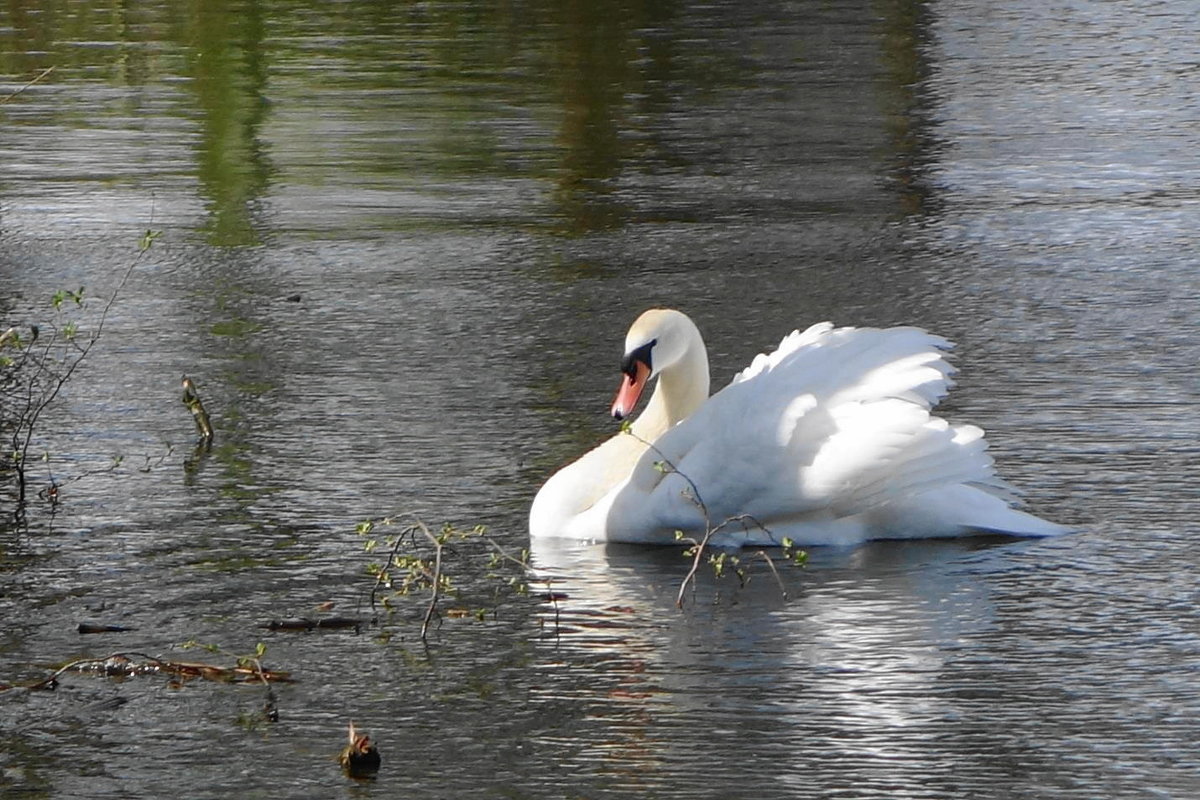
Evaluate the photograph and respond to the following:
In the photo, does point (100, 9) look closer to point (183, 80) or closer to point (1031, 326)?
point (183, 80)

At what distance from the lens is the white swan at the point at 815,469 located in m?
7.16

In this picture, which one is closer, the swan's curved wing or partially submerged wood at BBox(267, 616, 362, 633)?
partially submerged wood at BBox(267, 616, 362, 633)

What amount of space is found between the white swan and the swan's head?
0.29 meters

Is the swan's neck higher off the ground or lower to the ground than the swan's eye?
lower

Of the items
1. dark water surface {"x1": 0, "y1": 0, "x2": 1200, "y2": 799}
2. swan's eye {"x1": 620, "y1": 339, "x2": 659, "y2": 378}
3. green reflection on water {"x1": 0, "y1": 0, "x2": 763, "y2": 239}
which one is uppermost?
swan's eye {"x1": 620, "y1": 339, "x2": 659, "y2": 378}

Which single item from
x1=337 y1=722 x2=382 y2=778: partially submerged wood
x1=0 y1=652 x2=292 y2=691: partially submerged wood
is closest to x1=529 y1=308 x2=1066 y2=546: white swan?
x1=0 y1=652 x2=292 y2=691: partially submerged wood

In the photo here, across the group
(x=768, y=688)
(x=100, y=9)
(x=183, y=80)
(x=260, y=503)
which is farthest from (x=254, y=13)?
(x=768, y=688)

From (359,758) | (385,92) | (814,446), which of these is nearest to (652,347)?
(814,446)

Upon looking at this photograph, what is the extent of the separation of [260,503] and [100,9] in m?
20.2

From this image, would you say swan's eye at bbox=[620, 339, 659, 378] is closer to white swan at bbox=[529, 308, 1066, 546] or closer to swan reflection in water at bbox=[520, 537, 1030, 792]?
white swan at bbox=[529, 308, 1066, 546]

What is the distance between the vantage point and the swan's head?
25.4 feet

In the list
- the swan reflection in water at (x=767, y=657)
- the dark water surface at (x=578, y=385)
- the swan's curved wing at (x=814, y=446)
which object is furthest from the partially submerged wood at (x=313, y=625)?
the swan's curved wing at (x=814, y=446)

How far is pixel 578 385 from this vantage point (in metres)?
9.50

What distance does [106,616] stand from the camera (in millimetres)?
6535
